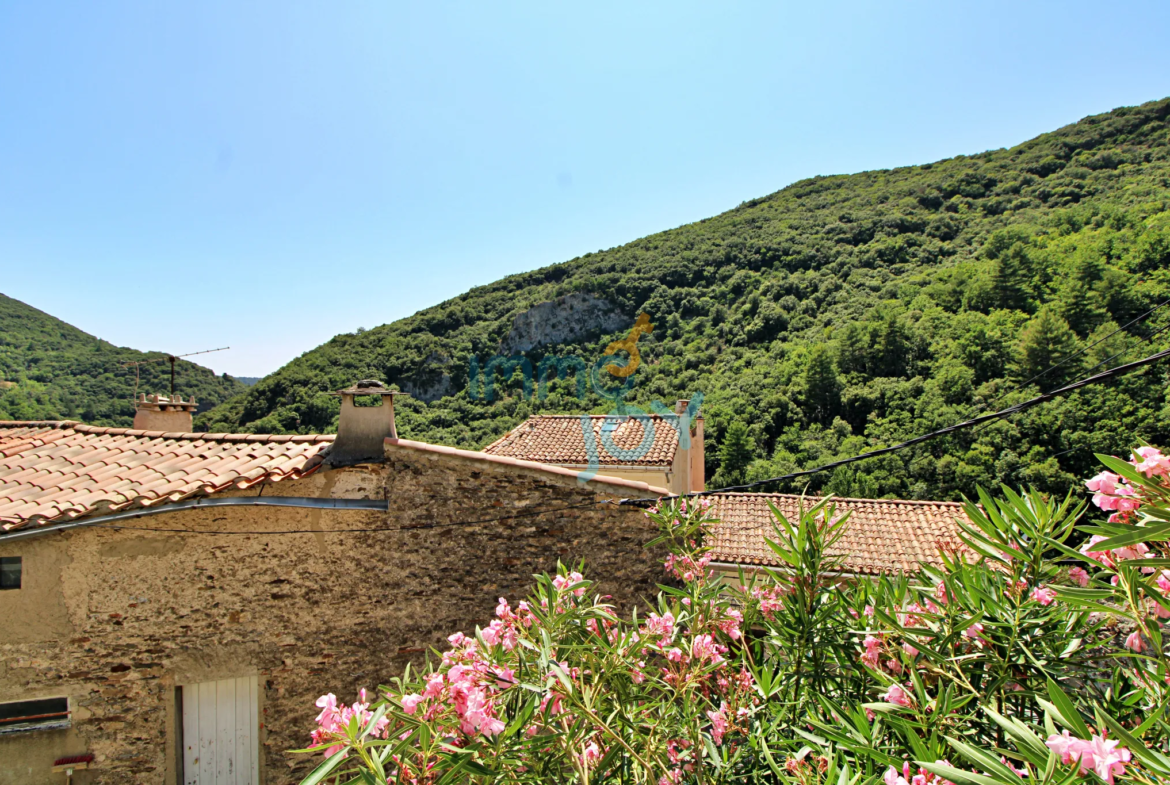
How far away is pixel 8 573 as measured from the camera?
4238mm

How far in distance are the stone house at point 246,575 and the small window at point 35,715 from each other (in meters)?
0.01

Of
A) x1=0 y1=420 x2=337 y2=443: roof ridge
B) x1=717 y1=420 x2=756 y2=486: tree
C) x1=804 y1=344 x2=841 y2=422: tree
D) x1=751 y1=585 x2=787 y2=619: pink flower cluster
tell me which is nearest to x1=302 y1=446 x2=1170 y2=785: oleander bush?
x1=751 y1=585 x2=787 y2=619: pink flower cluster

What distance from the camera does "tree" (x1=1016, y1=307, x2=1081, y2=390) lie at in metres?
29.9

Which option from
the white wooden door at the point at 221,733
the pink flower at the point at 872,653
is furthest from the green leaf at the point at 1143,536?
the white wooden door at the point at 221,733

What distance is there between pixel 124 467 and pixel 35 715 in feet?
6.32

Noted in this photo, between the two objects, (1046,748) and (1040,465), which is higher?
(1046,748)

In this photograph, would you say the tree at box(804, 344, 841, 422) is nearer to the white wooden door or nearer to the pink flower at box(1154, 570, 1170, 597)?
the white wooden door

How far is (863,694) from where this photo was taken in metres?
2.42

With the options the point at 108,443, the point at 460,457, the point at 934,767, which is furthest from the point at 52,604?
the point at 934,767

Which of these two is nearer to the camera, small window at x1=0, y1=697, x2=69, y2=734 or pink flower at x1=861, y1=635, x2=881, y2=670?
pink flower at x1=861, y1=635, x2=881, y2=670

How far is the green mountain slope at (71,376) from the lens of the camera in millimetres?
23906

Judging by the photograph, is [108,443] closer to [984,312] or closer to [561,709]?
[561,709]

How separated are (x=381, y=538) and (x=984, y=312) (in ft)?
137

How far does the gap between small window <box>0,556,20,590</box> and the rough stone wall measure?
0.21ft
